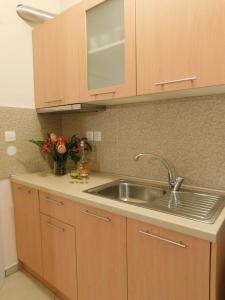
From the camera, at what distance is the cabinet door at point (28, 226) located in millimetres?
1714

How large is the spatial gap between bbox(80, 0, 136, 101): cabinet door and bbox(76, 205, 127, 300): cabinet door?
0.77 meters

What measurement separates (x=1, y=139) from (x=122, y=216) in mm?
1275

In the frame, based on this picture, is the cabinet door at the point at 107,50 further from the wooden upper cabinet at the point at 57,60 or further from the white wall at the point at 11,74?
the white wall at the point at 11,74

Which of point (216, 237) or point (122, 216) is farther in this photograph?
point (122, 216)

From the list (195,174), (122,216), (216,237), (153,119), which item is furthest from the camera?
(153,119)

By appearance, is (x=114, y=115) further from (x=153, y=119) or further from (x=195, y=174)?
(x=195, y=174)

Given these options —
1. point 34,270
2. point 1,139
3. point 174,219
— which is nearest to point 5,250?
point 34,270

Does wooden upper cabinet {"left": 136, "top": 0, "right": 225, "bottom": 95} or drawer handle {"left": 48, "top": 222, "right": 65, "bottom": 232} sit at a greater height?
wooden upper cabinet {"left": 136, "top": 0, "right": 225, "bottom": 95}

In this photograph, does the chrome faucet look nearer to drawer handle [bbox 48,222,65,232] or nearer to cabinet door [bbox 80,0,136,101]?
cabinet door [bbox 80,0,136,101]

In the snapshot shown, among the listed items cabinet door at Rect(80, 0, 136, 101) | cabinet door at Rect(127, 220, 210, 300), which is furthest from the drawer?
cabinet door at Rect(80, 0, 136, 101)

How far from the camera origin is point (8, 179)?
191 cm

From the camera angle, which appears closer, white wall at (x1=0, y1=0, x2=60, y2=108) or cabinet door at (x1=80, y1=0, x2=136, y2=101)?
cabinet door at (x1=80, y1=0, x2=136, y2=101)

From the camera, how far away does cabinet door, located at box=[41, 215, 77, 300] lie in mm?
1438

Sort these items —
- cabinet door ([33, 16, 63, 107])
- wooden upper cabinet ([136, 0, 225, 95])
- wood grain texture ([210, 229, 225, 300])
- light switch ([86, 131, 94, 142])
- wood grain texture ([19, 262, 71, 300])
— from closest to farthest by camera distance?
1. wood grain texture ([210, 229, 225, 300])
2. wooden upper cabinet ([136, 0, 225, 95])
3. wood grain texture ([19, 262, 71, 300])
4. cabinet door ([33, 16, 63, 107])
5. light switch ([86, 131, 94, 142])
